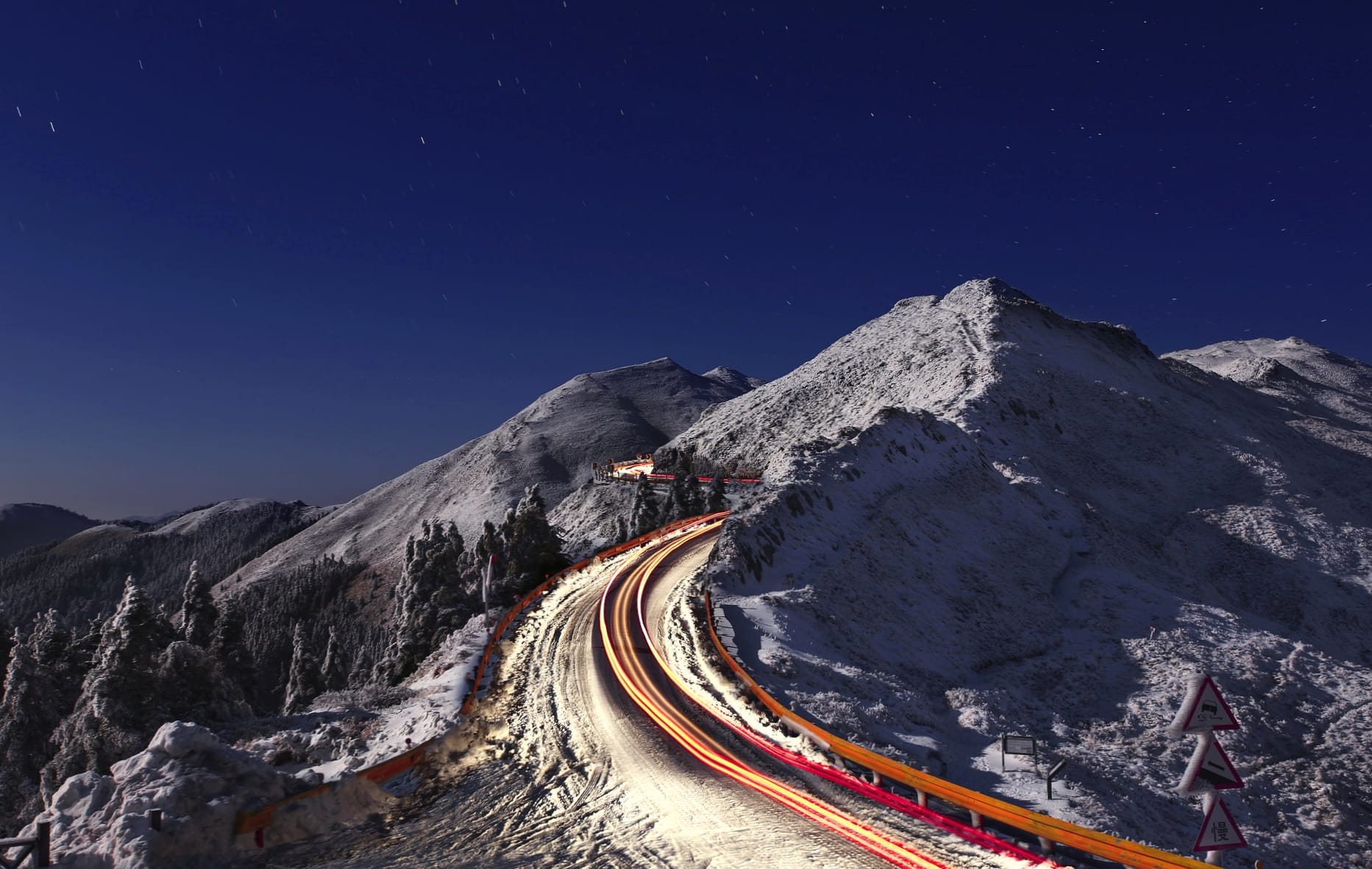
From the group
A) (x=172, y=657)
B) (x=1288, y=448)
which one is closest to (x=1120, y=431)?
(x=1288, y=448)

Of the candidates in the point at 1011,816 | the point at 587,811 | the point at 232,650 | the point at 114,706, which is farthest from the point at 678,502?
the point at 1011,816

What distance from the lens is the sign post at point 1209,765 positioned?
8438 millimetres

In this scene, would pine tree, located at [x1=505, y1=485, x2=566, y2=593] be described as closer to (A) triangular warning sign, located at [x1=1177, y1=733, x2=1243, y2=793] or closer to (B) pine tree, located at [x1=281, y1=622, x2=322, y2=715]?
(B) pine tree, located at [x1=281, y1=622, x2=322, y2=715]

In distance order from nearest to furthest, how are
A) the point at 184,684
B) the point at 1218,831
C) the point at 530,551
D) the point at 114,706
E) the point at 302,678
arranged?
the point at 1218,831
the point at 114,706
the point at 184,684
the point at 530,551
the point at 302,678

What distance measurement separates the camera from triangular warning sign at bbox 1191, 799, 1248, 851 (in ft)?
27.7

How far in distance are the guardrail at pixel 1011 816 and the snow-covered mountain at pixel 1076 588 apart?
12.4ft

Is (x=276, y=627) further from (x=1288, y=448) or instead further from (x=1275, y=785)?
(x=1288, y=448)

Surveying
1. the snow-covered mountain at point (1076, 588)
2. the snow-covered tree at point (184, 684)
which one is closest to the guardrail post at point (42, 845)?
the snow-covered mountain at point (1076, 588)

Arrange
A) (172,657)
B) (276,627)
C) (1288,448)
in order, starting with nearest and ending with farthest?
(172,657)
(1288,448)
(276,627)

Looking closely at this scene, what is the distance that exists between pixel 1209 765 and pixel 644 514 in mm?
51243

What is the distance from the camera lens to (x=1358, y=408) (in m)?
106

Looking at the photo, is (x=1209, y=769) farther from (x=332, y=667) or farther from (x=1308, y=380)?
(x=1308, y=380)

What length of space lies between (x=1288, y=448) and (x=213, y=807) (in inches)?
3716

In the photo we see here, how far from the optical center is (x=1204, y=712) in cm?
859
